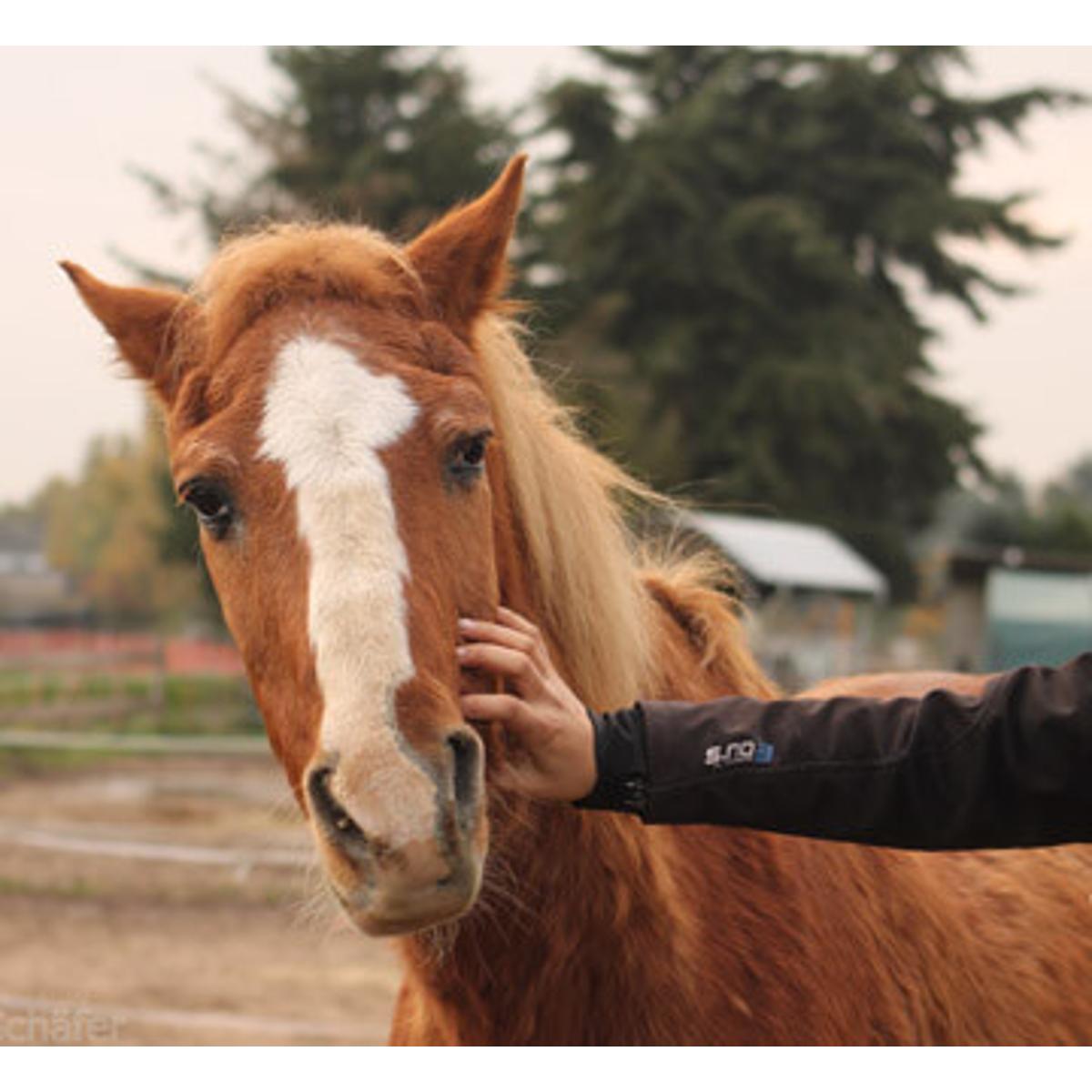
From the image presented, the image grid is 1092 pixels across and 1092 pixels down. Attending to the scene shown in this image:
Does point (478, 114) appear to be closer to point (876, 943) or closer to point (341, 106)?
point (341, 106)

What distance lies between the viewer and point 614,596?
90.0 inches

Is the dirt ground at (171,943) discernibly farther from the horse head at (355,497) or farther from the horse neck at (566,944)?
the horse head at (355,497)

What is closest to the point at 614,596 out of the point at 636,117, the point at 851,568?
the point at 851,568

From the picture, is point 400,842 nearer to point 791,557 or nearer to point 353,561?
point 353,561

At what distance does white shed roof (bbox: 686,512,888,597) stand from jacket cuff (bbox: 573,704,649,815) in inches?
546

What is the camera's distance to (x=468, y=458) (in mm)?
2010

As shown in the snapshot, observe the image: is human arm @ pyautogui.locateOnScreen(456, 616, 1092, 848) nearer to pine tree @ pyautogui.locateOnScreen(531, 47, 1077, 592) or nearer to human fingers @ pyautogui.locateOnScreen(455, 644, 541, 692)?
human fingers @ pyautogui.locateOnScreen(455, 644, 541, 692)

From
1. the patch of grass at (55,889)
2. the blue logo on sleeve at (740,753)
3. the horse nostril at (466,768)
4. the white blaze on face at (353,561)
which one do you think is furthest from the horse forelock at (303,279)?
the patch of grass at (55,889)

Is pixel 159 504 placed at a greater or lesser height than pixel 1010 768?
lesser

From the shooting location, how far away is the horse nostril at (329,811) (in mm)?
1628

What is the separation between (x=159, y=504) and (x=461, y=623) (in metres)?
22.1

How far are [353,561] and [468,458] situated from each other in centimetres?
35

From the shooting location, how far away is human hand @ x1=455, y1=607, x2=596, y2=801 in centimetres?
177

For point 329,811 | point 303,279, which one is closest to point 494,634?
point 329,811
